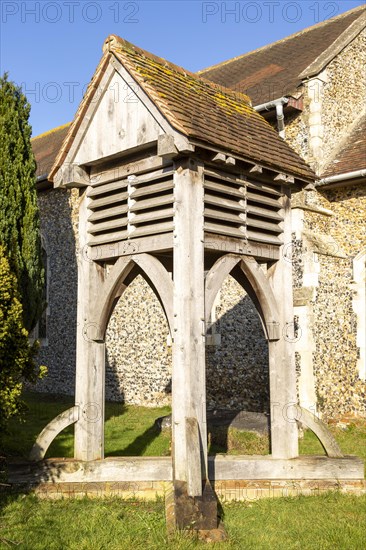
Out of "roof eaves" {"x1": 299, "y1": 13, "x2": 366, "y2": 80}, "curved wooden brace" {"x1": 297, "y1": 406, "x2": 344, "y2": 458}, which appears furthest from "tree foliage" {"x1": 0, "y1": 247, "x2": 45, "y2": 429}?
"roof eaves" {"x1": 299, "y1": 13, "x2": 366, "y2": 80}

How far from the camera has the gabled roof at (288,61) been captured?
1206cm

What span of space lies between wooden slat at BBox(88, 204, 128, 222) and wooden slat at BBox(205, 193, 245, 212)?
34.0 inches

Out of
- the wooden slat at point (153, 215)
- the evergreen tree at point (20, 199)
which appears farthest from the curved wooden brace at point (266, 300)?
the evergreen tree at point (20, 199)

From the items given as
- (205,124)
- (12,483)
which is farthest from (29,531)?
(205,124)

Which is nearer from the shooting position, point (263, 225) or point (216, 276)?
point (216, 276)

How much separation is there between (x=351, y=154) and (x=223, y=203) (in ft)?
22.1

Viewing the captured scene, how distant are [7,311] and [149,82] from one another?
2.53 meters

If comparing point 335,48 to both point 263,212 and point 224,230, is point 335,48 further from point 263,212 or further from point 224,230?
point 224,230

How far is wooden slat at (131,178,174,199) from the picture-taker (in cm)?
531

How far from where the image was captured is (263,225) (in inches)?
233

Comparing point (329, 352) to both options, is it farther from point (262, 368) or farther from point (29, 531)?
point (29, 531)

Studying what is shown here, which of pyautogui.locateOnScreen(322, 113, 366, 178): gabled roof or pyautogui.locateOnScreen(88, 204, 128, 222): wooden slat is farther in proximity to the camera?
pyautogui.locateOnScreen(322, 113, 366, 178): gabled roof

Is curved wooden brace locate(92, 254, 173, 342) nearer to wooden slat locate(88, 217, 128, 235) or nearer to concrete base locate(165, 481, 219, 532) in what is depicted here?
wooden slat locate(88, 217, 128, 235)

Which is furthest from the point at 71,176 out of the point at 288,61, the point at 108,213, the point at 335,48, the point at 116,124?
the point at 288,61
